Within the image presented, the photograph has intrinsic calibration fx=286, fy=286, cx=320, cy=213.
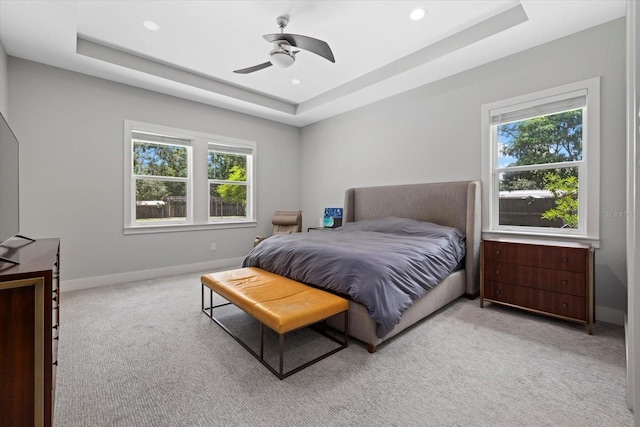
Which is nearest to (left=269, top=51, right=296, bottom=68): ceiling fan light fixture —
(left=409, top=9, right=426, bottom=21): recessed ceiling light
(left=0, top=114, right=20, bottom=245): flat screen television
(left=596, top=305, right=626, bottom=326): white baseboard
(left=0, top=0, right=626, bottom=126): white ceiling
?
(left=0, top=0, right=626, bottom=126): white ceiling

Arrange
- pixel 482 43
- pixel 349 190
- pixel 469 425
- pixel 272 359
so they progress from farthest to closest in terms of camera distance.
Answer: pixel 349 190 < pixel 482 43 < pixel 272 359 < pixel 469 425

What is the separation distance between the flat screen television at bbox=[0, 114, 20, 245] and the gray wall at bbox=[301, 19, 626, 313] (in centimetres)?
405

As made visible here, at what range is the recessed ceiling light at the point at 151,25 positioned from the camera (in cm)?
285

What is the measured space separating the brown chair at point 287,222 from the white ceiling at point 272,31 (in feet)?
7.26

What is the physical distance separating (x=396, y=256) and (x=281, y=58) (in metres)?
2.17

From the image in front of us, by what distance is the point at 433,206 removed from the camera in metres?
3.79

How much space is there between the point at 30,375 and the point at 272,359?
4.13 feet

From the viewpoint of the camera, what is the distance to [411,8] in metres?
2.67

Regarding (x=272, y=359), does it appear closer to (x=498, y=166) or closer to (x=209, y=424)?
(x=209, y=424)

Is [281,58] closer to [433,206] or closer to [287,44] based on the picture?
[287,44]

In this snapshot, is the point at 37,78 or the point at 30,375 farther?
the point at 37,78

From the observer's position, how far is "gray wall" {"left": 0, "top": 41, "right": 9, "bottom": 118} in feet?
9.45

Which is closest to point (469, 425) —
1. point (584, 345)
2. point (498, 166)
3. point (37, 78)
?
point (584, 345)

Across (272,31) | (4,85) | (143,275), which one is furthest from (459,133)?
(4,85)
